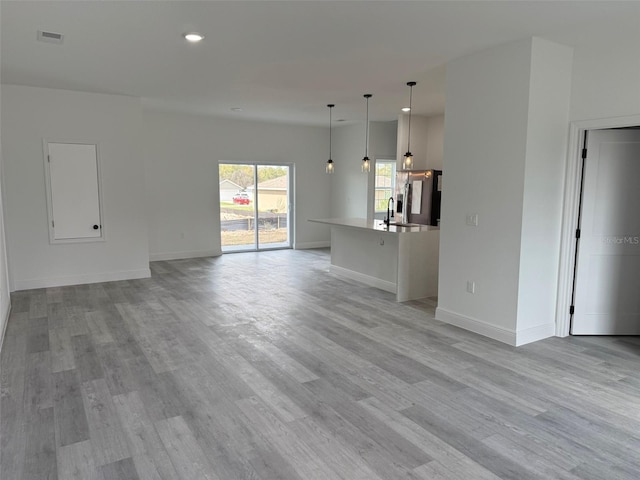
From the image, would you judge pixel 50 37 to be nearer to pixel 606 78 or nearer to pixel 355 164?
pixel 606 78

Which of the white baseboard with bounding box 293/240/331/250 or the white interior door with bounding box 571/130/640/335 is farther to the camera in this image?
the white baseboard with bounding box 293/240/331/250

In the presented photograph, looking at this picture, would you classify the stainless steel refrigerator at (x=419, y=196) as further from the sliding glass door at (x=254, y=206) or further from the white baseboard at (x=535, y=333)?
the white baseboard at (x=535, y=333)

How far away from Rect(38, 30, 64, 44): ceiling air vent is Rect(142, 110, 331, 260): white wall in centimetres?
417

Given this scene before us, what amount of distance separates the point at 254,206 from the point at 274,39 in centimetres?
595

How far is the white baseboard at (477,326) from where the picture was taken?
4082 millimetres

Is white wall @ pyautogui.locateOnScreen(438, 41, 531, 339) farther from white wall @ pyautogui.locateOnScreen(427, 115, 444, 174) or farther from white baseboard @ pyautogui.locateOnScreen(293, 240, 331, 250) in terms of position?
white baseboard @ pyautogui.locateOnScreen(293, 240, 331, 250)

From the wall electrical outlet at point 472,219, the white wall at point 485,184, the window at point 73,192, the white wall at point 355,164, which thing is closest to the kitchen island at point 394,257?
the white wall at point 485,184

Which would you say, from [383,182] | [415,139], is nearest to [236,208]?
[383,182]

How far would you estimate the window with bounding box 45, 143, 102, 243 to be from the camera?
238 inches

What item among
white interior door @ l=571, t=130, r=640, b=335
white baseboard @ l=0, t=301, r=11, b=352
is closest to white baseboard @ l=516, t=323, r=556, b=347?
white interior door @ l=571, t=130, r=640, b=335

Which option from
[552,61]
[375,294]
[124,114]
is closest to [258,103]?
[124,114]

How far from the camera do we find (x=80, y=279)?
20.9 feet

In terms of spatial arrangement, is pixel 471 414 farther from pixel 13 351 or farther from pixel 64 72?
pixel 64 72

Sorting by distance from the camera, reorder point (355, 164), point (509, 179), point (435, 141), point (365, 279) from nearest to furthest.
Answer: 1. point (509, 179)
2. point (365, 279)
3. point (435, 141)
4. point (355, 164)
